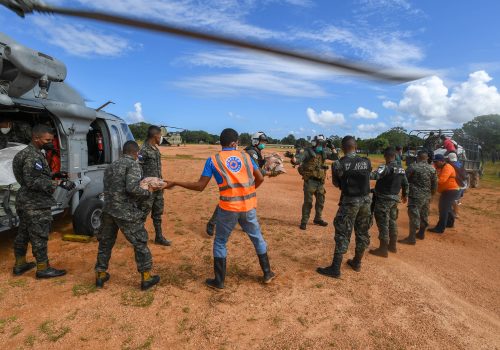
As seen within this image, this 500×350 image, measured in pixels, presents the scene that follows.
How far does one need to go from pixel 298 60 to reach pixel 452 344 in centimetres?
333

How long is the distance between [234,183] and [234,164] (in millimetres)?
226

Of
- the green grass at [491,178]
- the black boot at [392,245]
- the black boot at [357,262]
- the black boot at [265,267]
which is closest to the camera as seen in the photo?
the black boot at [265,267]

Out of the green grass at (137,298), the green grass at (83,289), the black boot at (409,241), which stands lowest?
the black boot at (409,241)

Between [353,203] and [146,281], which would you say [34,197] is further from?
[353,203]

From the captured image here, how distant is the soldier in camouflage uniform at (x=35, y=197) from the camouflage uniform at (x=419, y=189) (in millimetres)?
6086

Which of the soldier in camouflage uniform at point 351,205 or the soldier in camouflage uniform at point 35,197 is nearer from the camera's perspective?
the soldier in camouflage uniform at point 35,197

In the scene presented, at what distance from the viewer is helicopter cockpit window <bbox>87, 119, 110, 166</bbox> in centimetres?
662

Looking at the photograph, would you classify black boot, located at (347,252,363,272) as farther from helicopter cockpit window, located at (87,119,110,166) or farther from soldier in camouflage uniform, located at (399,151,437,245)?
helicopter cockpit window, located at (87,119,110,166)

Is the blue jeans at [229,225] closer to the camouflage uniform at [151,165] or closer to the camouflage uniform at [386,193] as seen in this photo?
the camouflage uniform at [151,165]

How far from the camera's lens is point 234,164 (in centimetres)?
376

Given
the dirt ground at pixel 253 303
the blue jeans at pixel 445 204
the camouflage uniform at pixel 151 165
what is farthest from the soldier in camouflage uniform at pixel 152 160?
the blue jeans at pixel 445 204

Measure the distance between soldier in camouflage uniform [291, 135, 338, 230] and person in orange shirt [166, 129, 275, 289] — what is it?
9.61ft

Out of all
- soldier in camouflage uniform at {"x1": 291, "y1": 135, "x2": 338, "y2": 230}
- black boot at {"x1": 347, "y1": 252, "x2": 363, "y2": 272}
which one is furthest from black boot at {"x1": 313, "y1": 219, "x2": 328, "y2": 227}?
black boot at {"x1": 347, "y1": 252, "x2": 363, "y2": 272}

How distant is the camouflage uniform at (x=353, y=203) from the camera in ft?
14.6
